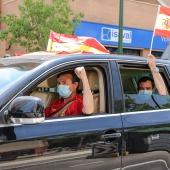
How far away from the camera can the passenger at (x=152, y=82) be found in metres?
3.57

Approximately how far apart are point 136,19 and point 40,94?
59.9 ft

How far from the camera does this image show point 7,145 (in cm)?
244

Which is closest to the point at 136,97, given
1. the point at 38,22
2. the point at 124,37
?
the point at 38,22

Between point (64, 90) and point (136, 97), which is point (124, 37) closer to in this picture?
point (136, 97)

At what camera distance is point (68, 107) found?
3260 mm

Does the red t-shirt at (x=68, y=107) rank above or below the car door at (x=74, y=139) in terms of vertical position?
above

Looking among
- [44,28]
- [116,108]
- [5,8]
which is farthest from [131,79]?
[5,8]

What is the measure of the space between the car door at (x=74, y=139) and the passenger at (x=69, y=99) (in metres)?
0.15

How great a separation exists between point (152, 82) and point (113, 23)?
16594mm

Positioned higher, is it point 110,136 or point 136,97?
point 136,97

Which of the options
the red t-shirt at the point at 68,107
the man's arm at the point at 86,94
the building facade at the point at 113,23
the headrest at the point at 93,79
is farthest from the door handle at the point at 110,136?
the building facade at the point at 113,23

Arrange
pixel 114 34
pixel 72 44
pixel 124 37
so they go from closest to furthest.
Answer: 1. pixel 72 44
2. pixel 114 34
3. pixel 124 37

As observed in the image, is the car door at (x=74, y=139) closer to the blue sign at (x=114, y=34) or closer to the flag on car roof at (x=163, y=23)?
the flag on car roof at (x=163, y=23)

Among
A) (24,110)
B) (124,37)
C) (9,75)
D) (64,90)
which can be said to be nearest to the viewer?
(24,110)
